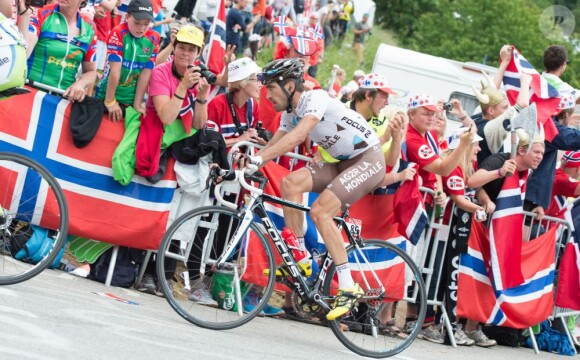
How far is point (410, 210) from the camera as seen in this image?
1030 centimetres

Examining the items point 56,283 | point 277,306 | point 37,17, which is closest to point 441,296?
point 277,306

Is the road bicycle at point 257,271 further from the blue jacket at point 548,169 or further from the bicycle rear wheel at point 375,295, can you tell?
the blue jacket at point 548,169

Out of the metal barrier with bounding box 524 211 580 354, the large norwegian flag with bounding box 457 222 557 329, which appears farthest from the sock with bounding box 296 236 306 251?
the metal barrier with bounding box 524 211 580 354

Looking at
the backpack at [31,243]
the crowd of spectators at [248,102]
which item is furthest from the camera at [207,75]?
the backpack at [31,243]

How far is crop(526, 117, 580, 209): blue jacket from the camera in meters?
11.6

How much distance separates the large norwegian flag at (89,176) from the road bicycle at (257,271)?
2.04 feet

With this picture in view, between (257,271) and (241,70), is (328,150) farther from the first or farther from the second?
(241,70)

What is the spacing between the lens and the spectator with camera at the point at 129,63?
9594 mm

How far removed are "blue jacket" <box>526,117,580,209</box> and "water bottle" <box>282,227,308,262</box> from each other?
365 centimetres

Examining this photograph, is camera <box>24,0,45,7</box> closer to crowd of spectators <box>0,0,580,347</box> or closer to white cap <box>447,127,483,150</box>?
crowd of spectators <box>0,0,580,347</box>

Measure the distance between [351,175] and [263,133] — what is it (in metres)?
1.49

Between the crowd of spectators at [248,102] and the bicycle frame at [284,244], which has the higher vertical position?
the crowd of spectators at [248,102]

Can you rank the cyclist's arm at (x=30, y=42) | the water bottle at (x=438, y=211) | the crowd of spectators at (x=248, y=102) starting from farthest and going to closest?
the water bottle at (x=438, y=211), the crowd of spectators at (x=248, y=102), the cyclist's arm at (x=30, y=42)

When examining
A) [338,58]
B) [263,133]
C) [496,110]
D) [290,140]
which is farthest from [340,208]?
[338,58]
